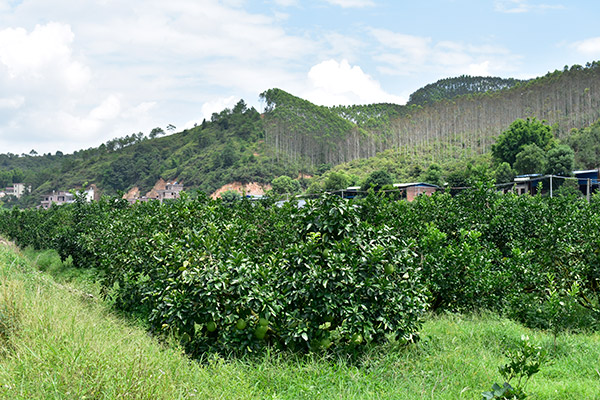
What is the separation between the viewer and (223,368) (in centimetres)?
380

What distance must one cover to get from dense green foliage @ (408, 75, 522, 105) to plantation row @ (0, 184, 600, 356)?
157 meters

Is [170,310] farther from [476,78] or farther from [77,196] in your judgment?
[476,78]

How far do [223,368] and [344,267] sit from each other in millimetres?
1410

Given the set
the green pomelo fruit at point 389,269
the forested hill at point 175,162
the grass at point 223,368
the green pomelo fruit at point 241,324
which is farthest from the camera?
the forested hill at point 175,162

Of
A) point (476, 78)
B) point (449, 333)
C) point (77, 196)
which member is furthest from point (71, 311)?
point (476, 78)

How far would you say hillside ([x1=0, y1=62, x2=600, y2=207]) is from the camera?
77.6 meters

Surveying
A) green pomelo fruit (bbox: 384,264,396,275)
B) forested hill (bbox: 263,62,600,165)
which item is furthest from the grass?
forested hill (bbox: 263,62,600,165)

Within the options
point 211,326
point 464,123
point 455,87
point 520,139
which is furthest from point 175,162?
point 455,87

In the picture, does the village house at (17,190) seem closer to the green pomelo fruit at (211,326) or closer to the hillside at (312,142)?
the hillside at (312,142)

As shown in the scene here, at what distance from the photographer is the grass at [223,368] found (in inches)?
126

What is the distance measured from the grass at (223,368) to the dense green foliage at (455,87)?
16091 cm

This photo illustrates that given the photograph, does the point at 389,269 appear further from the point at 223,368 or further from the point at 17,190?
the point at 17,190

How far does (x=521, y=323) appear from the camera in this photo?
6.60m

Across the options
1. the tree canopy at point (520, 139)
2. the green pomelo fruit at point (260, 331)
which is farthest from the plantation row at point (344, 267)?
the tree canopy at point (520, 139)
